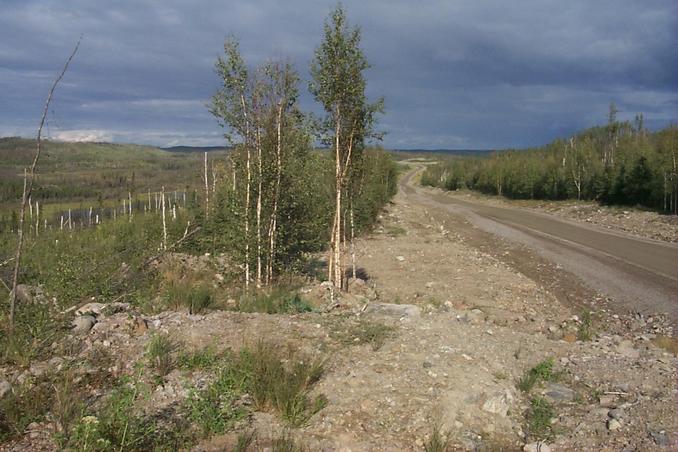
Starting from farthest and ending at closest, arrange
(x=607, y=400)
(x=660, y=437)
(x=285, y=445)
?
(x=607, y=400)
(x=660, y=437)
(x=285, y=445)

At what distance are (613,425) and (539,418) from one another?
804 mm

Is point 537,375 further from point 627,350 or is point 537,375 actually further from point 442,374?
point 627,350

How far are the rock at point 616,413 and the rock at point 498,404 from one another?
116 centimetres

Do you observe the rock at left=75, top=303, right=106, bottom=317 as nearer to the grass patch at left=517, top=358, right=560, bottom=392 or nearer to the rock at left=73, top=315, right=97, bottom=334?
the rock at left=73, top=315, right=97, bottom=334

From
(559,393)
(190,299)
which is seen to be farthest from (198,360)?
(559,393)

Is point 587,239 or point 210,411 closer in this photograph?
point 210,411

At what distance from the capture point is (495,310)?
12859 mm

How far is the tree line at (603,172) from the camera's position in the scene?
3459 cm

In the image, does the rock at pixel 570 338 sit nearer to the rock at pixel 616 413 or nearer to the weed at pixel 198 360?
the rock at pixel 616 413

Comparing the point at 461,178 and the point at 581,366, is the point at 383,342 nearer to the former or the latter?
the point at 581,366

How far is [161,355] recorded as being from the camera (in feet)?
21.4

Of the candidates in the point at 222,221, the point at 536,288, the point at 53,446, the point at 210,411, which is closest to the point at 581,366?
the point at 210,411

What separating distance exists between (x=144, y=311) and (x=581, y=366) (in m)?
7.52

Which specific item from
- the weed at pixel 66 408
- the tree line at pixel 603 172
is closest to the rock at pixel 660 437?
the weed at pixel 66 408
